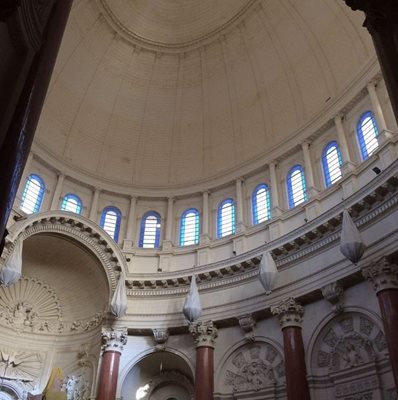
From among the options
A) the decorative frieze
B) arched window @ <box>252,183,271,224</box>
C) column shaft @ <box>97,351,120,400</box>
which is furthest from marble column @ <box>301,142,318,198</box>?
column shaft @ <box>97,351,120,400</box>

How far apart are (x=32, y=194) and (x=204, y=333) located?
9.82 meters

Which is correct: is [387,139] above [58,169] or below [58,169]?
below

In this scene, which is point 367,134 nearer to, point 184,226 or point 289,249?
point 289,249

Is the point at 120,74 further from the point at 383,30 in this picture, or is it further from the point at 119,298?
the point at 383,30

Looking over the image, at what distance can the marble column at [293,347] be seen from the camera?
1428 cm

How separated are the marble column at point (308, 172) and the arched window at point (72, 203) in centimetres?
1071

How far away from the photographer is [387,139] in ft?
50.2

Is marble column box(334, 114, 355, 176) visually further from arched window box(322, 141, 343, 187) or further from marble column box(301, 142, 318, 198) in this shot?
marble column box(301, 142, 318, 198)

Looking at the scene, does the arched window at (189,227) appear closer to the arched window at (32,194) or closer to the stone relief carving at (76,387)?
the arched window at (32,194)

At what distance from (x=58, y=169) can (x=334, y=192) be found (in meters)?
12.7

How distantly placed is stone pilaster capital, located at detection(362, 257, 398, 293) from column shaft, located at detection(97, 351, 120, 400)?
394 inches

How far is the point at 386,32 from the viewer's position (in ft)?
20.1

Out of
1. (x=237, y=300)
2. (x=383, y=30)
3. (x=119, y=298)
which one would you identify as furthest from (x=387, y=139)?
(x=119, y=298)

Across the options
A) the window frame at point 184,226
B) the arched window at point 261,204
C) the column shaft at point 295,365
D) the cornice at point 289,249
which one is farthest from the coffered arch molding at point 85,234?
the column shaft at point 295,365
